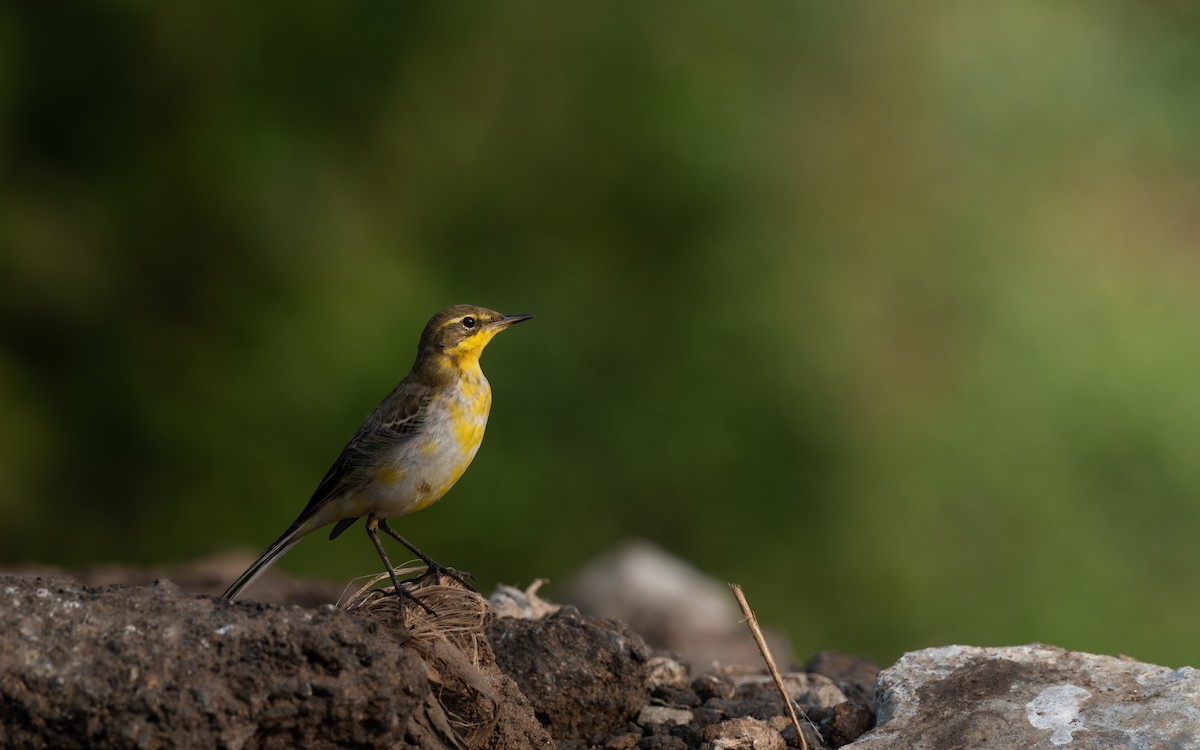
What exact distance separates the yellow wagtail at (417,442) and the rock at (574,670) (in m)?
0.68

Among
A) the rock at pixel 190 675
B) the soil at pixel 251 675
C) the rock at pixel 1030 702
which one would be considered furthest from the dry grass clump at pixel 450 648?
the rock at pixel 1030 702

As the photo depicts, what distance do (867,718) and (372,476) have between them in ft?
6.54

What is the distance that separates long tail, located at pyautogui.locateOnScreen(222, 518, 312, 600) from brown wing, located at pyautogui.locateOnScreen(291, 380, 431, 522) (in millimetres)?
89

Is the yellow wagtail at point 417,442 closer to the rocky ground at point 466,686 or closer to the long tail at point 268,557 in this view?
the long tail at point 268,557

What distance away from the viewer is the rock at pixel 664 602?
7938 mm

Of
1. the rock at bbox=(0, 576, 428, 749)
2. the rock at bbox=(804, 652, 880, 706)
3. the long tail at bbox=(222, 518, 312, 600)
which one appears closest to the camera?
the rock at bbox=(0, 576, 428, 749)

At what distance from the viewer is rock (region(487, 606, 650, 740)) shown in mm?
4617

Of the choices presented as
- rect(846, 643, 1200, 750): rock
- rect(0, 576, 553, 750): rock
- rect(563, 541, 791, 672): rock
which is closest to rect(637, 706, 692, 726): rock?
rect(846, 643, 1200, 750): rock

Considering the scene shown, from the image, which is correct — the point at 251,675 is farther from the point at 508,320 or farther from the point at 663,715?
the point at 508,320

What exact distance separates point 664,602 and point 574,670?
4.16 meters

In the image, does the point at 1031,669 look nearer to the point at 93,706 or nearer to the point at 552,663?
the point at 552,663

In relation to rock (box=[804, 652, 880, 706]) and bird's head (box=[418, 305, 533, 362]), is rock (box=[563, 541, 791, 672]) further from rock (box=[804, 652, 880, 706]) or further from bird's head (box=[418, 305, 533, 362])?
bird's head (box=[418, 305, 533, 362])

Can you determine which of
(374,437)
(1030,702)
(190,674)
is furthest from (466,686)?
(1030,702)

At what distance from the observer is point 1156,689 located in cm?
440
